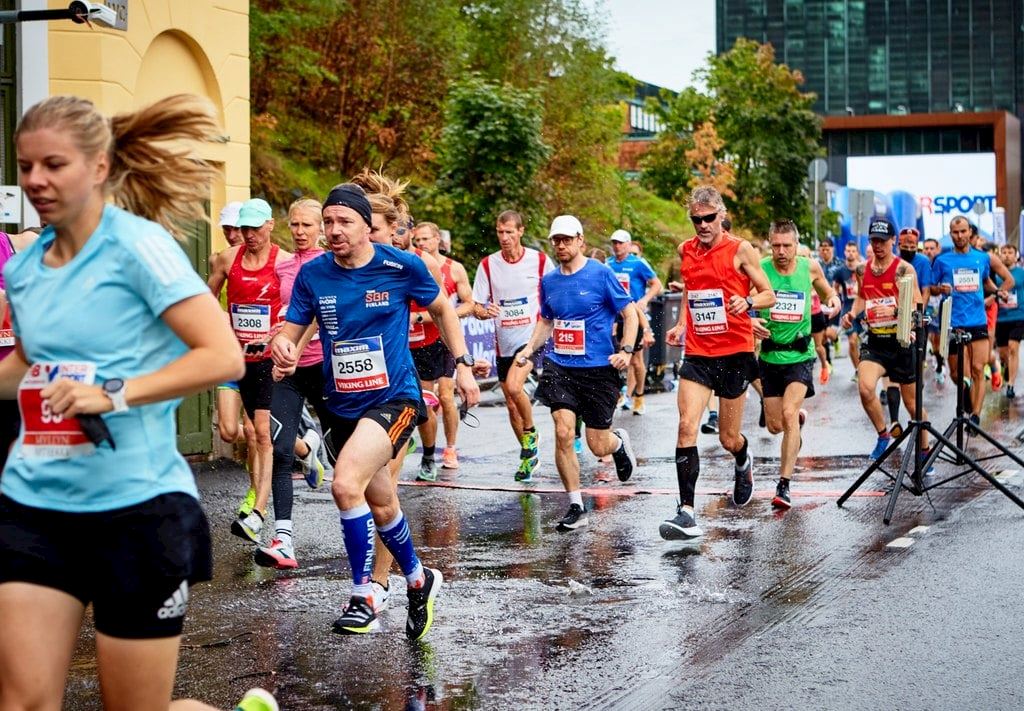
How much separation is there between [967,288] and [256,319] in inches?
365

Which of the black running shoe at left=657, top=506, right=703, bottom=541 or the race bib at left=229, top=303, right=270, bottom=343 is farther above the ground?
the race bib at left=229, top=303, right=270, bottom=343

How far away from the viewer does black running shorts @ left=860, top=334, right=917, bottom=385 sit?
12.9 meters

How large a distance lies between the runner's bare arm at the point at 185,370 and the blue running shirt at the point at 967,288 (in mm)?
13346

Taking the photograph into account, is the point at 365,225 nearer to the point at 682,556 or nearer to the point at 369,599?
the point at 369,599

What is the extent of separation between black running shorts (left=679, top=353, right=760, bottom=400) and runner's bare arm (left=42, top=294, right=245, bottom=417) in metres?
6.48

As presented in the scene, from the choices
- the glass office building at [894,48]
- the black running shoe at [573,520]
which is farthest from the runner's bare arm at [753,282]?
the glass office building at [894,48]

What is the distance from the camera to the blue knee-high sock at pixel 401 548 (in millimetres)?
6797

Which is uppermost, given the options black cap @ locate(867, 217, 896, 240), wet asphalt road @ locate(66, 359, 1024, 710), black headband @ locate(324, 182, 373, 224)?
black cap @ locate(867, 217, 896, 240)

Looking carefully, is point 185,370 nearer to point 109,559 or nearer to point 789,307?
point 109,559

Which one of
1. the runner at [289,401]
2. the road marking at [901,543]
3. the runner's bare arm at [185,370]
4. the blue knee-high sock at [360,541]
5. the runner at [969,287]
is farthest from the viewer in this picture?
the runner at [969,287]

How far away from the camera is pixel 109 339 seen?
3.68 metres

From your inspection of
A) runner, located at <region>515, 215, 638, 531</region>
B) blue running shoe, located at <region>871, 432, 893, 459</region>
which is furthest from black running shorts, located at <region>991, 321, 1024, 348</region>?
runner, located at <region>515, 215, 638, 531</region>

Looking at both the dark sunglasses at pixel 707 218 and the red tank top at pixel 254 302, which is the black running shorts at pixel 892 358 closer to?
the dark sunglasses at pixel 707 218

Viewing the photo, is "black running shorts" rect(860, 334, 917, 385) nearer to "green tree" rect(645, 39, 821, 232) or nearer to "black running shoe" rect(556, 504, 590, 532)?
"black running shoe" rect(556, 504, 590, 532)
